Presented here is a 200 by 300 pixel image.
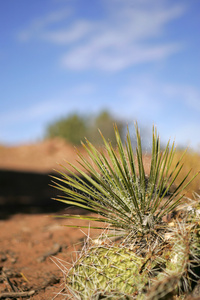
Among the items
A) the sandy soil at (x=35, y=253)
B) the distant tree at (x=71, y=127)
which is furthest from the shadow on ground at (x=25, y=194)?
the distant tree at (x=71, y=127)

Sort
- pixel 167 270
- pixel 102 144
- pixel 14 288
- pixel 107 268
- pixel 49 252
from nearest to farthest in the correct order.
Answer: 1. pixel 167 270
2. pixel 107 268
3. pixel 102 144
4. pixel 14 288
5. pixel 49 252

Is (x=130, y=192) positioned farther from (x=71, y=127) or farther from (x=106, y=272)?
(x=71, y=127)

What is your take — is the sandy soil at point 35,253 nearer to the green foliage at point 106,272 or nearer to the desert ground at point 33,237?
the desert ground at point 33,237

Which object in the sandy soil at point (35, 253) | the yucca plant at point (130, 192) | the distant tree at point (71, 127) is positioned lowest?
the sandy soil at point (35, 253)

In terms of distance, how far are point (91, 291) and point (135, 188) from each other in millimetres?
917

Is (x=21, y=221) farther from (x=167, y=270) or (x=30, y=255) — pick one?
(x=167, y=270)

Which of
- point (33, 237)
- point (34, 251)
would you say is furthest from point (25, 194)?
point (34, 251)

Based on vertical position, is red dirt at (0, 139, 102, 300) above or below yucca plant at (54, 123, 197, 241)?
below

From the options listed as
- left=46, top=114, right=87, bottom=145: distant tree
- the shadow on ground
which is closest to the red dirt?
the shadow on ground

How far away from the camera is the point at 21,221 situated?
25.5 feet

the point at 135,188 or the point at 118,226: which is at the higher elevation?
the point at 135,188

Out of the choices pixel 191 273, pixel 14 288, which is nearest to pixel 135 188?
pixel 191 273

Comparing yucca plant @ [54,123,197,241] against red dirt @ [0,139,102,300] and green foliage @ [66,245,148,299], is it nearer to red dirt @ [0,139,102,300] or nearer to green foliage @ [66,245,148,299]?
green foliage @ [66,245,148,299]

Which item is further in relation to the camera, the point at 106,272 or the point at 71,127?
the point at 71,127
